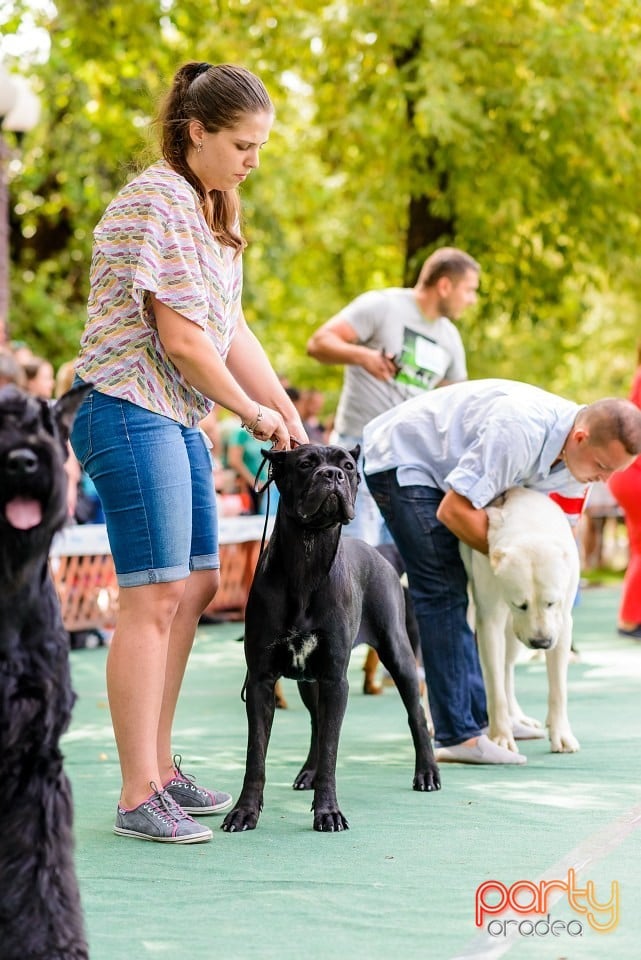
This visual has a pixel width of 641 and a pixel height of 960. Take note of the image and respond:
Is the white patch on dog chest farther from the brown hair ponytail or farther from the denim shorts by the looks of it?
the brown hair ponytail

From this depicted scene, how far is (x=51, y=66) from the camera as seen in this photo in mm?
16719

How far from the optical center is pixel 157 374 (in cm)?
407

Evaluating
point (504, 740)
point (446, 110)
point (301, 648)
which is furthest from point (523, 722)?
point (446, 110)

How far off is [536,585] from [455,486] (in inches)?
18.4

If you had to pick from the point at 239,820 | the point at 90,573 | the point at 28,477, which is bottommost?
the point at 90,573

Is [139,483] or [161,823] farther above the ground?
Result: [139,483]

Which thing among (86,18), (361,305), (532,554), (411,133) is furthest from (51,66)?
(532,554)

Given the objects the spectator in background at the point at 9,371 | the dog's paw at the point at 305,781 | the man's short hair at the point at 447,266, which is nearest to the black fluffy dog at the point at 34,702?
the dog's paw at the point at 305,781

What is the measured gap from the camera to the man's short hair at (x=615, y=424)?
4.79 m

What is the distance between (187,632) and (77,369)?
0.92m

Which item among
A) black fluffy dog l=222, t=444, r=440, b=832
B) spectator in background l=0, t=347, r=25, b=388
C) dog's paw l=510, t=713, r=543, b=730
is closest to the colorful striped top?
black fluffy dog l=222, t=444, r=440, b=832

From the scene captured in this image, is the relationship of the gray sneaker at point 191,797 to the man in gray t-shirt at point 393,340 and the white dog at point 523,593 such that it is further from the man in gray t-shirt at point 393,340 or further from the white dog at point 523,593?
the man in gray t-shirt at point 393,340

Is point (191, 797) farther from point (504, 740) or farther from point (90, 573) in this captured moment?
point (90, 573)

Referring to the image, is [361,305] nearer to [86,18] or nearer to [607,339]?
[86,18]
